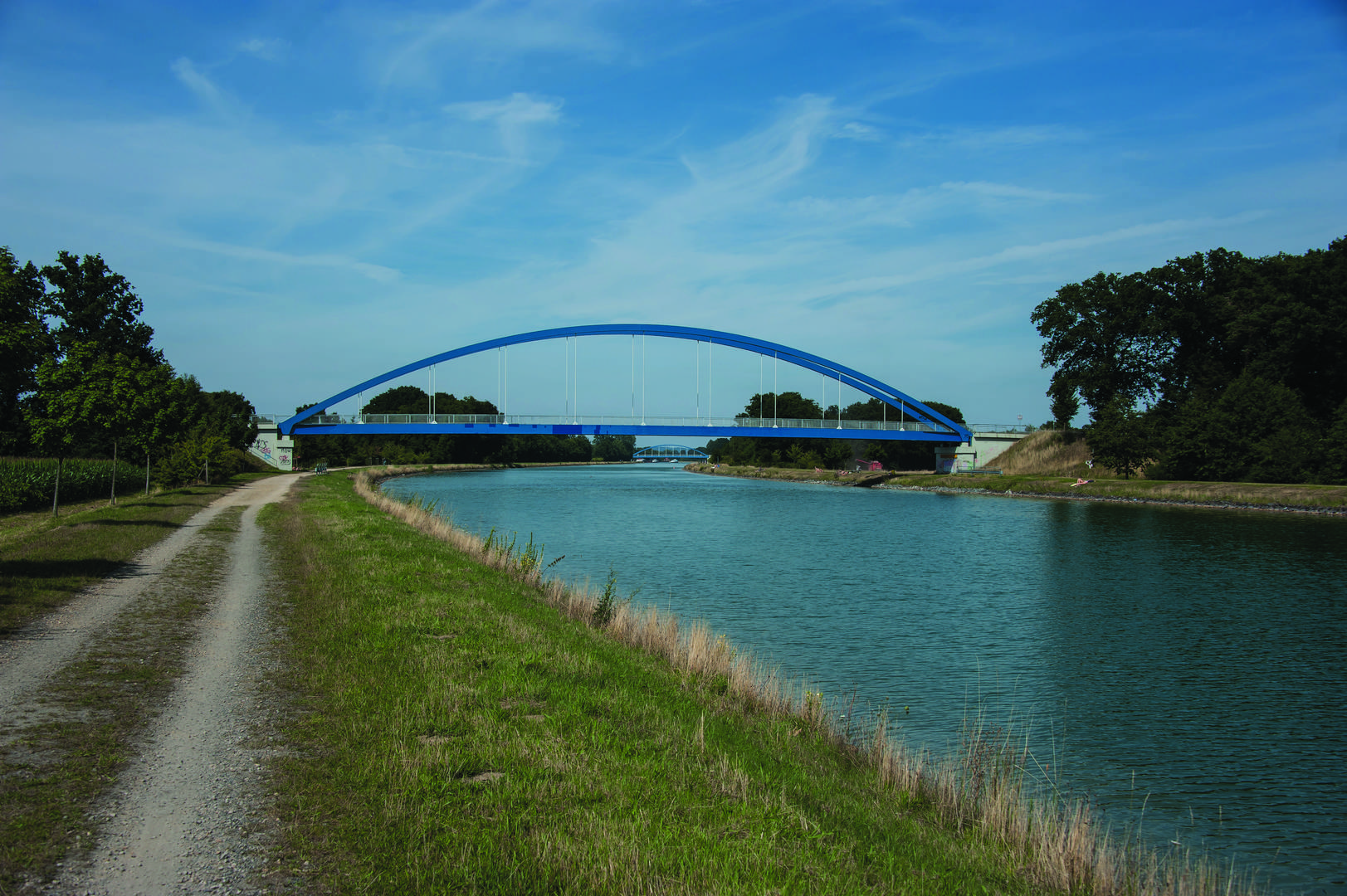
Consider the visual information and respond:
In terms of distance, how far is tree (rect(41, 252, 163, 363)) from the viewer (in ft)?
180

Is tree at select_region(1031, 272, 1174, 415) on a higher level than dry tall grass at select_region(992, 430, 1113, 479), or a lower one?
higher

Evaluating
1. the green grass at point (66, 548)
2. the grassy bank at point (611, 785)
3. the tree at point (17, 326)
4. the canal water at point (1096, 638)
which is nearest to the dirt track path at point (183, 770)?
the grassy bank at point (611, 785)

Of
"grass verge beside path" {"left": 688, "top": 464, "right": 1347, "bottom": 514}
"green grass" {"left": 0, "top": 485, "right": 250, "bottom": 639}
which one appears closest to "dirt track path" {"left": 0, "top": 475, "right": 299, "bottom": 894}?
"green grass" {"left": 0, "top": 485, "right": 250, "bottom": 639}

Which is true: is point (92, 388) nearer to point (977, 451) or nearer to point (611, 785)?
point (611, 785)

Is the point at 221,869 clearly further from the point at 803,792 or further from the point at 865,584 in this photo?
the point at 865,584

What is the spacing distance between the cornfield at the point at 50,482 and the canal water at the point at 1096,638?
1502cm

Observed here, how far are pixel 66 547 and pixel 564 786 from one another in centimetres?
1539

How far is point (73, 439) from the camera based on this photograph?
22.9m

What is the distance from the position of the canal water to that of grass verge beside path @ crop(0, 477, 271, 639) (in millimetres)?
9881

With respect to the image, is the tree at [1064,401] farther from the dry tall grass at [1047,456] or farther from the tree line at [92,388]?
the tree line at [92,388]

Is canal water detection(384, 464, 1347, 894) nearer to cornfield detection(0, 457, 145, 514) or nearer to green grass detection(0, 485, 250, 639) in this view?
green grass detection(0, 485, 250, 639)

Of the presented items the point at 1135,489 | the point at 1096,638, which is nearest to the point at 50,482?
the point at 1096,638

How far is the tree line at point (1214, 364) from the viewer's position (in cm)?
4962

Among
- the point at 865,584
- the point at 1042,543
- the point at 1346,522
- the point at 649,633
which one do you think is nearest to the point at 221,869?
the point at 649,633
